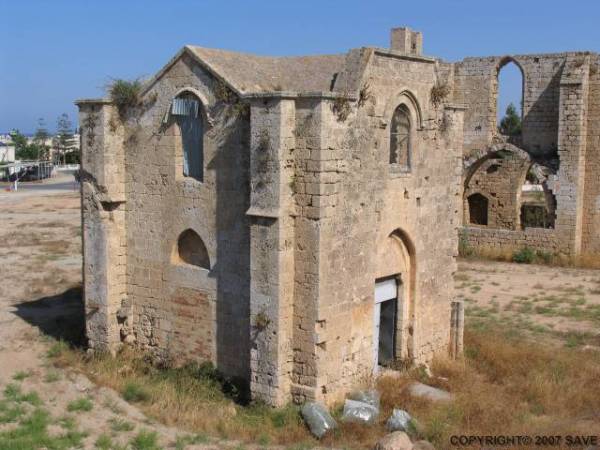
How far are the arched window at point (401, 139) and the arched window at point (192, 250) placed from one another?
3.26 m

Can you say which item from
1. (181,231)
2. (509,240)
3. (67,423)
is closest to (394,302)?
(181,231)

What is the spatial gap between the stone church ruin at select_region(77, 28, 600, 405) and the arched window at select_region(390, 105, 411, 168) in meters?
0.02

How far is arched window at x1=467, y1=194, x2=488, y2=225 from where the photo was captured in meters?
26.4

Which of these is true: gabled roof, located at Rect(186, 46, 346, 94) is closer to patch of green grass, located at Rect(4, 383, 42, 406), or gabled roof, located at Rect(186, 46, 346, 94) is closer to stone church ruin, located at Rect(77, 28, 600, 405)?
stone church ruin, located at Rect(77, 28, 600, 405)

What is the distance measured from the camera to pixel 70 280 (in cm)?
1798

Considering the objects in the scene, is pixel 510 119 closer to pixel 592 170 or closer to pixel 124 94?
pixel 592 170

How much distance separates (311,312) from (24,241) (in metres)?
17.8

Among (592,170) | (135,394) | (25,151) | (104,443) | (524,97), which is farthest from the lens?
(25,151)

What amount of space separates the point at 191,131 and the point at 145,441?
4.64 meters

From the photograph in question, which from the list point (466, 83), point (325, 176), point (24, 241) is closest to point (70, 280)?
point (24, 241)

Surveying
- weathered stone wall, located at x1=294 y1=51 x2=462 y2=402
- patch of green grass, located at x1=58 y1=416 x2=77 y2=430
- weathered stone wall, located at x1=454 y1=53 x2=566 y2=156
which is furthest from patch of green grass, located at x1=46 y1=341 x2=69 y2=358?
weathered stone wall, located at x1=454 y1=53 x2=566 y2=156

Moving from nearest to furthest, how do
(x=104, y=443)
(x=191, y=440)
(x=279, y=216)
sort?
(x=104, y=443) → (x=191, y=440) → (x=279, y=216)

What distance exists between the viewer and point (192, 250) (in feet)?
36.5

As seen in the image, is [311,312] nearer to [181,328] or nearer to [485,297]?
[181,328]
